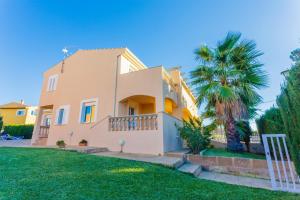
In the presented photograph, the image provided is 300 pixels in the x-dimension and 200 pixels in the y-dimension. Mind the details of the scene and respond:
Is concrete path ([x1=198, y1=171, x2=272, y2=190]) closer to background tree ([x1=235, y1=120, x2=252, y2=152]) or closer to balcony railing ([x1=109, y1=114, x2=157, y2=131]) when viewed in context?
balcony railing ([x1=109, y1=114, x2=157, y2=131])

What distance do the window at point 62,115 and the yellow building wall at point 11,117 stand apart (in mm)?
26357

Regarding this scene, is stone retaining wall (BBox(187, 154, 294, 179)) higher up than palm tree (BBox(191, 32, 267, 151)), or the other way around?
palm tree (BBox(191, 32, 267, 151))

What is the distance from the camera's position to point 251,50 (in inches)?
373

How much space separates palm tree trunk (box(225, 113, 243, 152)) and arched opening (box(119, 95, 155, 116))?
5.91m

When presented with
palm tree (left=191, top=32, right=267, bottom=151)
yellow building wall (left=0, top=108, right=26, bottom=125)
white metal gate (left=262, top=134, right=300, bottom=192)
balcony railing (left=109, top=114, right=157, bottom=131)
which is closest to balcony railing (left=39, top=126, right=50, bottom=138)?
balcony railing (left=109, top=114, right=157, bottom=131)

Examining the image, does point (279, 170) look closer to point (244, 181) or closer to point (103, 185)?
point (244, 181)

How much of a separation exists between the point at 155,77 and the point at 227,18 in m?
6.85

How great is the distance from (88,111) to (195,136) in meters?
9.74

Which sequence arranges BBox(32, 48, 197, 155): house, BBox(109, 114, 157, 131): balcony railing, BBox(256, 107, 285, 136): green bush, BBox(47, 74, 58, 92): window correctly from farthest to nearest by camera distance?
BBox(47, 74, 58, 92): window, BBox(32, 48, 197, 155): house, BBox(109, 114, 157, 131): balcony railing, BBox(256, 107, 285, 136): green bush

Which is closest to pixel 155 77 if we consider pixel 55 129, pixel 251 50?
pixel 251 50

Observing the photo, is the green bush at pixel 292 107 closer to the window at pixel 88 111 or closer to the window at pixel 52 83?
the window at pixel 88 111

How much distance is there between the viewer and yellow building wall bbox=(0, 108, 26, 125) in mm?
33469

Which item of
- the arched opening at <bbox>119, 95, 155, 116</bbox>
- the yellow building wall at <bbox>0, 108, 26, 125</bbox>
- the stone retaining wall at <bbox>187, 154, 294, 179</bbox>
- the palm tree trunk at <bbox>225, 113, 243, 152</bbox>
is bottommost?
the stone retaining wall at <bbox>187, 154, 294, 179</bbox>

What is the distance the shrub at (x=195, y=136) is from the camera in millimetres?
8501
